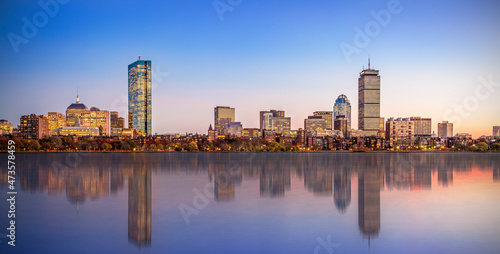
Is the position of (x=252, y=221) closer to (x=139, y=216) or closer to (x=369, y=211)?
(x=139, y=216)

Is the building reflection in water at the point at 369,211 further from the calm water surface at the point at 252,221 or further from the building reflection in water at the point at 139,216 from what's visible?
the building reflection in water at the point at 139,216

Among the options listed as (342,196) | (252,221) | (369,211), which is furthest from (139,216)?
(342,196)

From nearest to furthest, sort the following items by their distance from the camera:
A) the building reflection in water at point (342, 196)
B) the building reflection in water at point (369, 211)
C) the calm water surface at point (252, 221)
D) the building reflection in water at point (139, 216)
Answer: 1. the calm water surface at point (252, 221)
2. the building reflection in water at point (139, 216)
3. the building reflection in water at point (369, 211)
4. the building reflection in water at point (342, 196)

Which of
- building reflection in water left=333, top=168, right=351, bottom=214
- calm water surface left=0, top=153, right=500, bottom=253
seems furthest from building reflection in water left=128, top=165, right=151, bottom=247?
building reflection in water left=333, top=168, right=351, bottom=214

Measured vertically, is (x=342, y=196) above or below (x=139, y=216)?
below

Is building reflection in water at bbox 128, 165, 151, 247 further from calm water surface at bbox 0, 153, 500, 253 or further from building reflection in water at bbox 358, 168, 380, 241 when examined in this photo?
building reflection in water at bbox 358, 168, 380, 241

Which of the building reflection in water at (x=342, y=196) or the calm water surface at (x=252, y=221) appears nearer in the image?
the calm water surface at (x=252, y=221)

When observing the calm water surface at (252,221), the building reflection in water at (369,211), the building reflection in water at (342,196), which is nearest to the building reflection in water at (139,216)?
the calm water surface at (252,221)

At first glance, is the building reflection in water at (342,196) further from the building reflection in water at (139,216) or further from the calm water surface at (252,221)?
the building reflection in water at (139,216)

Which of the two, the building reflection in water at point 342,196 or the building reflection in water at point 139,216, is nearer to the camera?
the building reflection in water at point 139,216

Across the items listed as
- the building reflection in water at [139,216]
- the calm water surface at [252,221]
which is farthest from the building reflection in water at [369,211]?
the building reflection in water at [139,216]

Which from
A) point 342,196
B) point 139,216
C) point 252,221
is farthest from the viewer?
point 342,196

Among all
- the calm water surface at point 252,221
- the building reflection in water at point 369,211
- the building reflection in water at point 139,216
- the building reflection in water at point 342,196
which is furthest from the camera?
the building reflection in water at point 342,196

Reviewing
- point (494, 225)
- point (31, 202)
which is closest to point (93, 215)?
point (31, 202)
